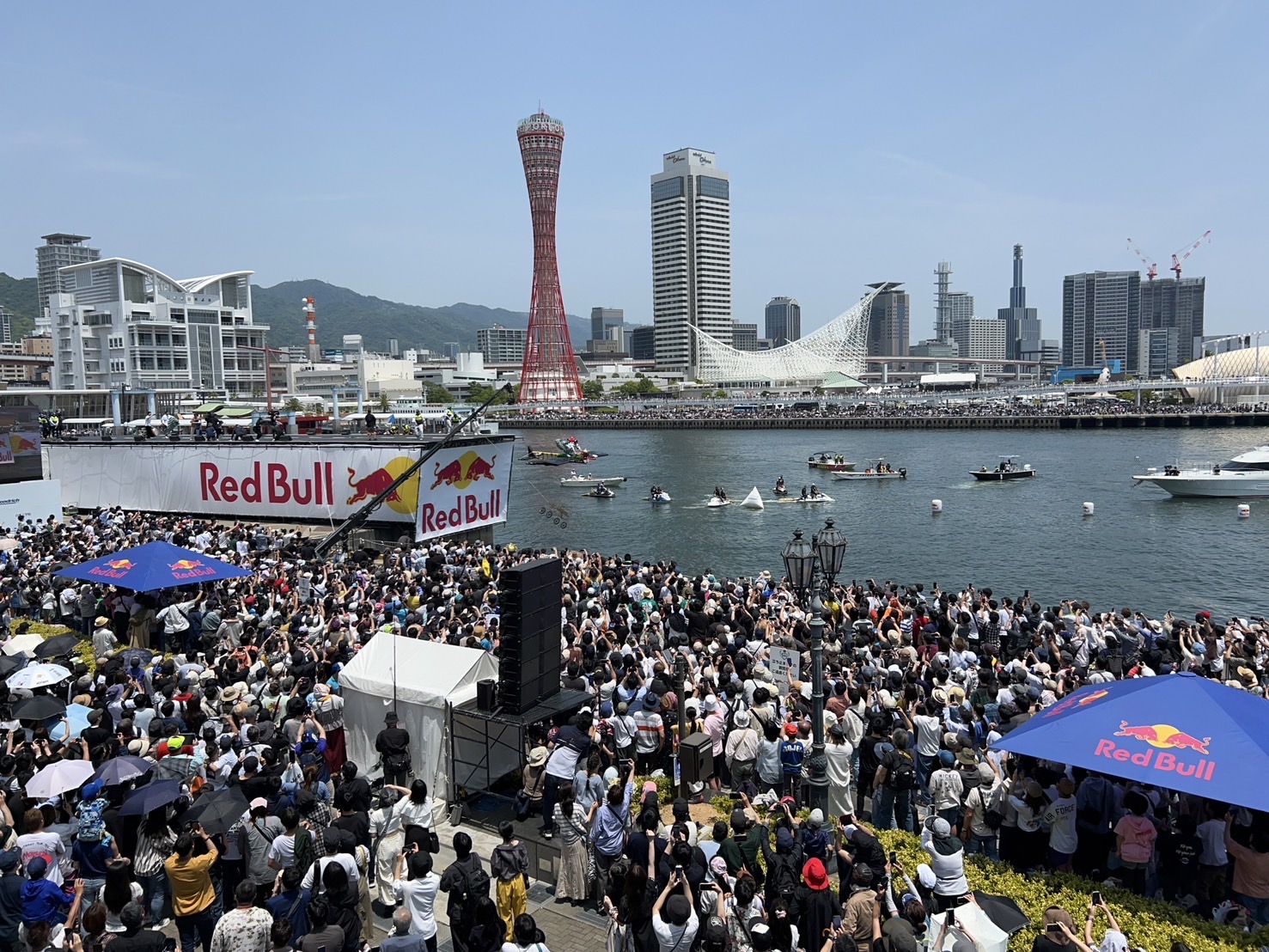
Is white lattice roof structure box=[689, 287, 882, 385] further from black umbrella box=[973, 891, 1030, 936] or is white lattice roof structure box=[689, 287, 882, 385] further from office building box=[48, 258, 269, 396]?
black umbrella box=[973, 891, 1030, 936]

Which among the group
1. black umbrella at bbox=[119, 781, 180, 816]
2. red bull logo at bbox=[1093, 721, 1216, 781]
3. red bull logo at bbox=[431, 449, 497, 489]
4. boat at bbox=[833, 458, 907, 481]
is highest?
red bull logo at bbox=[431, 449, 497, 489]

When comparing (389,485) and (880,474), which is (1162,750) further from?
(880,474)

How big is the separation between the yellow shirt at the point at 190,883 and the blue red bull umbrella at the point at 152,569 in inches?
291

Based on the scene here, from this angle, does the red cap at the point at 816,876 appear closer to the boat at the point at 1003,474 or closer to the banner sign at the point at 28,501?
the banner sign at the point at 28,501

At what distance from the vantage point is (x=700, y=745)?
7.92 metres

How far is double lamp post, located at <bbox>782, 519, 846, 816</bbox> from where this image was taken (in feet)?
23.3

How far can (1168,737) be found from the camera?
19.8 ft

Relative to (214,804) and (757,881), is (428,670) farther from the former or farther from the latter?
(757,881)

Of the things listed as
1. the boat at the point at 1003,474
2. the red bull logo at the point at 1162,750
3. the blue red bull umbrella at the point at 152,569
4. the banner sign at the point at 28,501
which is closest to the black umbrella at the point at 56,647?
the blue red bull umbrella at the point at 152,569

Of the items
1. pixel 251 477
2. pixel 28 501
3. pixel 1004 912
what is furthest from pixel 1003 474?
pixel 1004 912

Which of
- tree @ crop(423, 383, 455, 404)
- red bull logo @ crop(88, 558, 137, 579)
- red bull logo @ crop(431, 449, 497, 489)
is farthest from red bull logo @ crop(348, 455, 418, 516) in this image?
tree @ crop(423, 383, 455, 404)

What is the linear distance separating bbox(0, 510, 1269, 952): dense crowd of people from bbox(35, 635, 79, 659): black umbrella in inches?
22.3

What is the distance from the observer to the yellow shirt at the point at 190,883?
5723 millimetres

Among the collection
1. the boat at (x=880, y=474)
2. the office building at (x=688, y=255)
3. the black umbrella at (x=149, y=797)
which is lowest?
the boat at (x=880, y=474)
